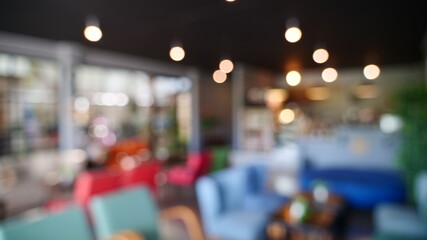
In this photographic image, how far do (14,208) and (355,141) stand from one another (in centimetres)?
678

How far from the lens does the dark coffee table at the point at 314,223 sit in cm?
333

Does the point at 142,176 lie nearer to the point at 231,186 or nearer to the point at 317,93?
the point at 231,186

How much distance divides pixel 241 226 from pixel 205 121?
23.6 ft

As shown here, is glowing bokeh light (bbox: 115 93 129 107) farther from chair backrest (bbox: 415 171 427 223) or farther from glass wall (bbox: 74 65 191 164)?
chair backrest (bbox: 415 171 427 223)

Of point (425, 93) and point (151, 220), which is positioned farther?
point (425, 93)

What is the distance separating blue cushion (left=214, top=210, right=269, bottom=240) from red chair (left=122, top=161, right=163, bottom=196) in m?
1.60

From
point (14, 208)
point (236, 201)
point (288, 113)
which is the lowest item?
point (14, 208)

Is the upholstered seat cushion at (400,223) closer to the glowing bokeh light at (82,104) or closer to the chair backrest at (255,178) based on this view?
the chair backrest at (255,178)

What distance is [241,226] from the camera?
10.7ft

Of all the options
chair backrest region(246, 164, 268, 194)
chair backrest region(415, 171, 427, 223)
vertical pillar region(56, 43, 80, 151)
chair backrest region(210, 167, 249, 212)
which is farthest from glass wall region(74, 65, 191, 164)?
chair backrest region(415, 171, 427, 223)

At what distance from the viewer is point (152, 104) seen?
9.35 meters

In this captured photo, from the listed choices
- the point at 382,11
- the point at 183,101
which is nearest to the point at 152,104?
the point at 183,101

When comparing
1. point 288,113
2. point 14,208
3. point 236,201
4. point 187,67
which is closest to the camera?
point 236,201

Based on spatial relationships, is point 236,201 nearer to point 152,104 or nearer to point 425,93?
point 425,93
